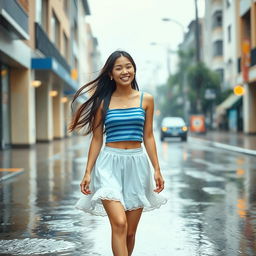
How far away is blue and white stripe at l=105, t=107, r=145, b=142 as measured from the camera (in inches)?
172

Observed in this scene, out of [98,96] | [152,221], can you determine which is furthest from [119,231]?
[152,221]

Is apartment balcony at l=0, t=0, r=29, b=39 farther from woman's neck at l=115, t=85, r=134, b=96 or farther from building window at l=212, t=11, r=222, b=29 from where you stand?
building window at l=212, t=11, r=222, b=29

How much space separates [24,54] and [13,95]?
2.58m

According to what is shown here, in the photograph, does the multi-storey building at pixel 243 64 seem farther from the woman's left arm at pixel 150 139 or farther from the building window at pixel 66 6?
the woman's left arm at pixel 150 139

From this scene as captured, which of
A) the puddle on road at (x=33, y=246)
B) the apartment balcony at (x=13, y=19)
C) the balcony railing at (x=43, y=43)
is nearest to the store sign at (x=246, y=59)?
the balcony railing at (x=43, y=43)

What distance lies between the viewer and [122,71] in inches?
175

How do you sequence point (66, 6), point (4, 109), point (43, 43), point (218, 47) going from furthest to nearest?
point (218, 47) → point (66, 6) → point (43, 43) → point (4, 109)

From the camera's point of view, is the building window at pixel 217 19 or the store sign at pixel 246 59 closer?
the store sign at pixel 246 59

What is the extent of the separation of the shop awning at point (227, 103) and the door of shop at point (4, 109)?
26168 mm

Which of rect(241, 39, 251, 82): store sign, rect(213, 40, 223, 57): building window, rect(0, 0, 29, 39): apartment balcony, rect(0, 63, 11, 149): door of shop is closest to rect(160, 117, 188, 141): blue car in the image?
rect(241, 39, 251, 82): store sign

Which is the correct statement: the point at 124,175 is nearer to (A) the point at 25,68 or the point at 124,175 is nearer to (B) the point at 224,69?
(A) the point at 25,68

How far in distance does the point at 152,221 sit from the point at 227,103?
45356mm

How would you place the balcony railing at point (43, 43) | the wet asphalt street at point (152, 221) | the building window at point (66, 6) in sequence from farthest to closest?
the building window at point (66, 6), the balcony railing at point (43, 43), the wet asphalt street at point (152, 221)

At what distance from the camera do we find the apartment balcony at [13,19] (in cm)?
1739
